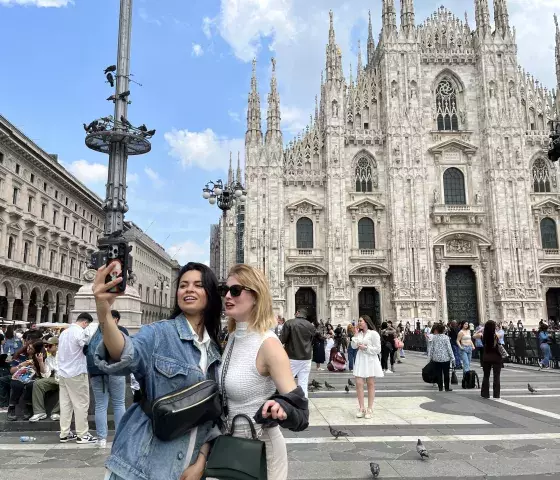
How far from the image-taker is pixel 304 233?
33250 millimetres

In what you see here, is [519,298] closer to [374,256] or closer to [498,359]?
[374,256]

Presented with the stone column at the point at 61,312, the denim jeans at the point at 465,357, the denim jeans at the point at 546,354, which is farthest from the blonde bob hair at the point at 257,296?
the stone column at the point at 61,312

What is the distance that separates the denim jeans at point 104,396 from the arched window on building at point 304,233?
26910 mm

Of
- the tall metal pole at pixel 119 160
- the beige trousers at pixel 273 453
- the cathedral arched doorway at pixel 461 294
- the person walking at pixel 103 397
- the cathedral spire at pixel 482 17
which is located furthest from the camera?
the cathedral spire at pixel 482 17

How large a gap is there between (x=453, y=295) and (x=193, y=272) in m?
33.2

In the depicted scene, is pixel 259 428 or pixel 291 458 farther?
pixel 291 458

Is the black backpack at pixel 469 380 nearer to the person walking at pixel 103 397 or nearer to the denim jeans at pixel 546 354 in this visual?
the denim jeans at pixel 546 354

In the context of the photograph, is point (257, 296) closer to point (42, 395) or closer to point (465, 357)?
point (42, 395)

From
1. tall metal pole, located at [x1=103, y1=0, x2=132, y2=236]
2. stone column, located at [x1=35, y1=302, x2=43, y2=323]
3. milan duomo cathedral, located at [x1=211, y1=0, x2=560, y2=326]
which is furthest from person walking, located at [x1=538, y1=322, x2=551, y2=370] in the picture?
stone column, located at [x1=35, y1=302, x2=43, y2=323]

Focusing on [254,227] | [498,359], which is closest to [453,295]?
[254,227]

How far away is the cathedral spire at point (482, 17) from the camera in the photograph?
34375 mm

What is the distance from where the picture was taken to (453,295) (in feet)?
109

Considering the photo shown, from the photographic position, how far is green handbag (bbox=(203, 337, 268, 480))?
2.13 meters

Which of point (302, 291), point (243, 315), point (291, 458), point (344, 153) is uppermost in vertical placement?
point (344, 153)
